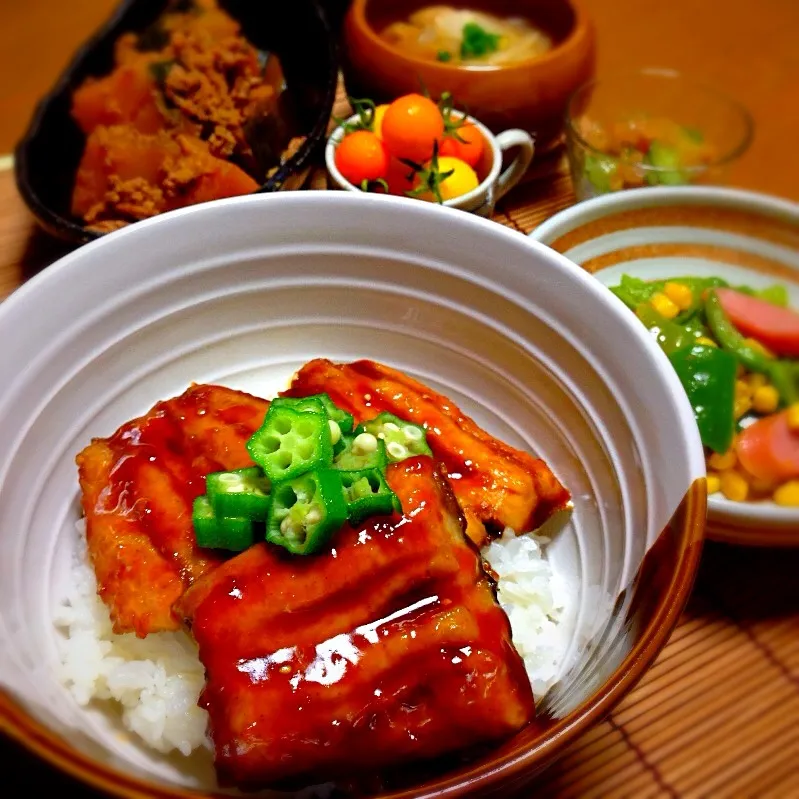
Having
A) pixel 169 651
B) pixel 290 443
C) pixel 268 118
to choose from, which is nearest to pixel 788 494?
pixel 290 443

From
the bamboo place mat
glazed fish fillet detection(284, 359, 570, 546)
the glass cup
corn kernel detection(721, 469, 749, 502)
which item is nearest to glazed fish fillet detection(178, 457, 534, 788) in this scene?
glazed fish fillet detection(284, 359, 570, 546)

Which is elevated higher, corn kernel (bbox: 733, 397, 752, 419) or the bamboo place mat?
corn kernel (bbox: 733, 397, 752, 419)

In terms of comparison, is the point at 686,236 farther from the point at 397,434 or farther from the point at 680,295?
the point at 397,434

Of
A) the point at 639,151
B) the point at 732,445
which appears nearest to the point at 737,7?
the point at 639,151

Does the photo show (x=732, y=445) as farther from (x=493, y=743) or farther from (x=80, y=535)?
(x=80, y=535)

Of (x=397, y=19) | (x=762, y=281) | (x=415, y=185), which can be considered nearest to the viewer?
(x=415, y=185)

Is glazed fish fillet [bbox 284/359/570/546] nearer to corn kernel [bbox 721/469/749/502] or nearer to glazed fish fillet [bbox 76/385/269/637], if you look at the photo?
glazed fish fillet [bbox 76/385/269/637]
